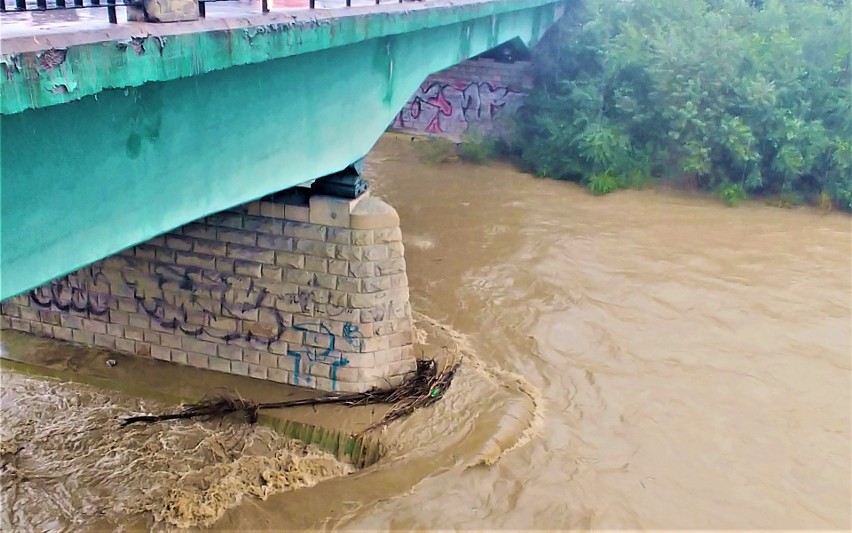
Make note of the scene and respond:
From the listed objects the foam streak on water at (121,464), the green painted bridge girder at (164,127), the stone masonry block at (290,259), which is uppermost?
the green painted bridge girder at (164,127)

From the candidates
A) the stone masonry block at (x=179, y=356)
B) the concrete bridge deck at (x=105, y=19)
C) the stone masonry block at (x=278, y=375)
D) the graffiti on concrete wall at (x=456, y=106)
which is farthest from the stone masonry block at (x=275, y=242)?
the graffiti on concrete wall at (x=456, y=106)

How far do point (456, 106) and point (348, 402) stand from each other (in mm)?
16766

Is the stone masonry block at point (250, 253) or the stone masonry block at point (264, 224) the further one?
the stone masonry block at point (250, 253)

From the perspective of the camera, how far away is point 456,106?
25.1 metres

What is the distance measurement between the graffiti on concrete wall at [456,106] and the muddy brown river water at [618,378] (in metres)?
6.60

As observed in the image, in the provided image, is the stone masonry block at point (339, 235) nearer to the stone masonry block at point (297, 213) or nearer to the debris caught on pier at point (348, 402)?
the stone masonry block at point (297, 213)

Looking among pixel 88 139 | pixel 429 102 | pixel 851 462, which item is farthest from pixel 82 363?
pixel 429 102

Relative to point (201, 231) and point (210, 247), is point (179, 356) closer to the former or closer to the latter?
point (210, 247)

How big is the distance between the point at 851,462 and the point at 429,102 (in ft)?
61.0

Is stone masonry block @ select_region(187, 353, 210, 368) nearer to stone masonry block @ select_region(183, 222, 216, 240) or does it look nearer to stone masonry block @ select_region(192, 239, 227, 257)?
stone masonry block @ select_region(192, 239, 227, 257)

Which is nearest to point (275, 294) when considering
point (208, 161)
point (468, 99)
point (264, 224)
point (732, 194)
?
point (264, 224)

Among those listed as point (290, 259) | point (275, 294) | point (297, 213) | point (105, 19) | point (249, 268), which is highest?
point (105, 19)

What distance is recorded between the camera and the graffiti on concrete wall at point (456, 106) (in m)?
24.5

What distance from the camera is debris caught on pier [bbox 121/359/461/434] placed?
33.0ft
